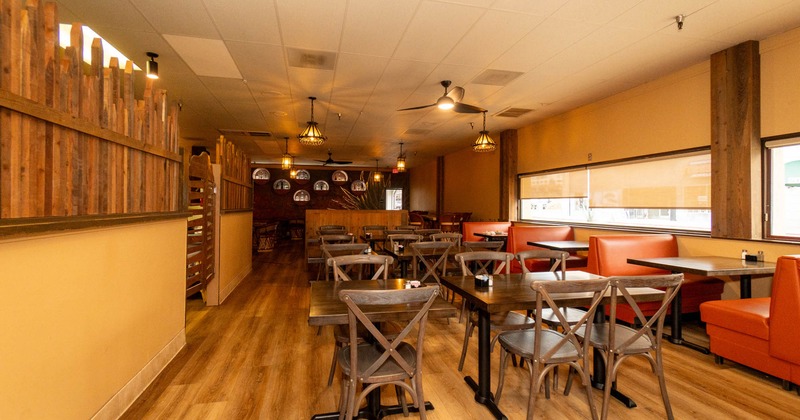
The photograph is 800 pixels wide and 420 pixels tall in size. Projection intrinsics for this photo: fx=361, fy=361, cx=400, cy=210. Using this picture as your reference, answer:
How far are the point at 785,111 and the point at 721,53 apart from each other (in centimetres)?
95

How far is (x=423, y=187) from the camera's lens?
15047mm

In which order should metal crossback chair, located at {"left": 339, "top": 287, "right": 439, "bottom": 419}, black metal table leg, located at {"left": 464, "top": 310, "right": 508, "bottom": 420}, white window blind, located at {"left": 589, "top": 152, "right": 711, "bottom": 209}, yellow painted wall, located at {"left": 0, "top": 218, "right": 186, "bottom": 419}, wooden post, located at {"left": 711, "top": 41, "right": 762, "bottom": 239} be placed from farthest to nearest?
white window blind, located at {"left": 589, "top": 152, "right": 711, "bottom": 209} → wooden post, located at {"left": 711, "top": 41, "right": 762, "bottom": 239} → black metal table leg, located at {"left": 464, "top": 310, "right": 508, "bottom": 420} → metal crossback chair, located at {"left": 339, "top": 287, "right": 439, "bottom": 419} → yellow painted wall, located at {"left": 0, "top": 218, "right": 186, "bottom": 419}

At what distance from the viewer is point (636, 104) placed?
5.52 m

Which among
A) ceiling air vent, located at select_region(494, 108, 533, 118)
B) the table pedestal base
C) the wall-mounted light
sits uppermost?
ceiling air vent, located at select_region(494, 108, 533, 118)

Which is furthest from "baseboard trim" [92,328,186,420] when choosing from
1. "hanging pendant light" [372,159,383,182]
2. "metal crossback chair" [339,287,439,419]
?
"hanging pendant light" [372,159,383,182]

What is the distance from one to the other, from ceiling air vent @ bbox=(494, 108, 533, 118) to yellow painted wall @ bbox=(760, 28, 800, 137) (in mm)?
3241

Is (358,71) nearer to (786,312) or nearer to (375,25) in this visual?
(375,25)

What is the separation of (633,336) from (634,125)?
176 inches

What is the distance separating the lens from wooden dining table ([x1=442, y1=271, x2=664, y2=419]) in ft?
7.28

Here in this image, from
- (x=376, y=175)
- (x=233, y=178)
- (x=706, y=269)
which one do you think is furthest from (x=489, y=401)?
(x=376, y=175)

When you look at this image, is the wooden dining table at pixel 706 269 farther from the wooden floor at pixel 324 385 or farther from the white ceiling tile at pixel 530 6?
the white ceiling tile at pixel 530 6

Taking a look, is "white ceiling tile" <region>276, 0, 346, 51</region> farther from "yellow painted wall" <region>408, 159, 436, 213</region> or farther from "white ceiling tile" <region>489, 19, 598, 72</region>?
"yellow painted wall" <region>408, 159, 436, 213</region>

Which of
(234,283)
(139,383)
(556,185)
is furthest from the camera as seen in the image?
(556,185)

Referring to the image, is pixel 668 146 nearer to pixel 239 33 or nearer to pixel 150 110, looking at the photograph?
pixel 239 33
